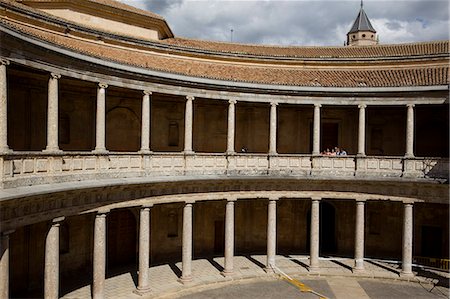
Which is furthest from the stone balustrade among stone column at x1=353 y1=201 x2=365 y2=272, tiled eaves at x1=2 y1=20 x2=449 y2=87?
tiled eaves at x1=2 y1=20 x2=449 y2=87

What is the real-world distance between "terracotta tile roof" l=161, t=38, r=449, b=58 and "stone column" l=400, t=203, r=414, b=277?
11.4m

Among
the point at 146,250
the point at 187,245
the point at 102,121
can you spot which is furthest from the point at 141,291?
the point at 102,121

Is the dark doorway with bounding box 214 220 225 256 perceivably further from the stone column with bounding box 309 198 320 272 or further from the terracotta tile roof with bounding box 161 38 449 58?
the terracotta tile roof with bounding box 161 38 449 58

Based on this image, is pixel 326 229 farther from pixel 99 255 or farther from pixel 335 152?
pixel 99 255

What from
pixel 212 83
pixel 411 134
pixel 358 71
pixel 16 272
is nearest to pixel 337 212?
pixel 411 134

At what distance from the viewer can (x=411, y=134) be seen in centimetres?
2491

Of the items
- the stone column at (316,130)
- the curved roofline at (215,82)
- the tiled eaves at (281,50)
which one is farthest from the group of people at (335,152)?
the tiled eaves at (281,50)

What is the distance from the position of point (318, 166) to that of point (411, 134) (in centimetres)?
579

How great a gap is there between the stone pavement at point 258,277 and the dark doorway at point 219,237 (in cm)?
117

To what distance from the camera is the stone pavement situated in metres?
22.7

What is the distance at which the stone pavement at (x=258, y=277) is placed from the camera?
22.7 meters

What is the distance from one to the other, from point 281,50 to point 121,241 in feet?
63.4

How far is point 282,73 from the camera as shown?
1142 inches

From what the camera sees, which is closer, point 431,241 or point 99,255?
point 99,255
